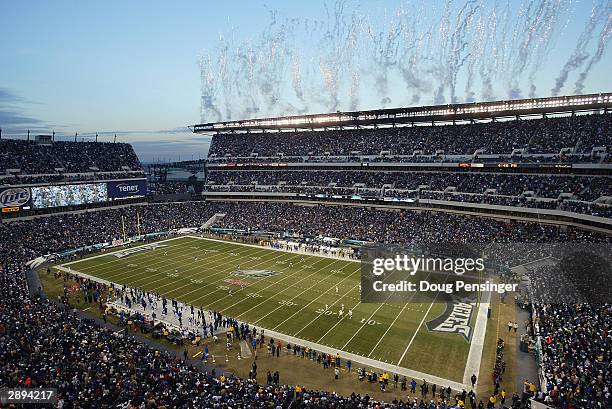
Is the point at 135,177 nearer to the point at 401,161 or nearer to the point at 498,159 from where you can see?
the point at 401,161

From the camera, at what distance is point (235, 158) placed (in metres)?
73.3

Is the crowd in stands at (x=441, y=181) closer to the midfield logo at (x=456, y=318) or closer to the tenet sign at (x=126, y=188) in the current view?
the tenet sign at (x=126, y=188)

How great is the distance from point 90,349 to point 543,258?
31334 millimetres

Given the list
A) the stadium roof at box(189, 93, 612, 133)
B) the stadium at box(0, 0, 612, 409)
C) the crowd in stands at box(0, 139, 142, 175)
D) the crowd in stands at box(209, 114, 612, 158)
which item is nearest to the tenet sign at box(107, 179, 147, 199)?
the stadium at box(0, 0, 612, 409)

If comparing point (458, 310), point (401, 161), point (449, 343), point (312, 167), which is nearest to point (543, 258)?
point (458, 310)

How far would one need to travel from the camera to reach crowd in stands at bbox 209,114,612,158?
44.6 meters

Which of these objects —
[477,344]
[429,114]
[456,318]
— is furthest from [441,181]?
[477,344]

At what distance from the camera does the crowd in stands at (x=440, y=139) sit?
146 ft

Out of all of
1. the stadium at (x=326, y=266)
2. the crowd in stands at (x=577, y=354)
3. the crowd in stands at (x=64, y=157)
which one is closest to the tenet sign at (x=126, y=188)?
the stadium at (x=326, y=266)

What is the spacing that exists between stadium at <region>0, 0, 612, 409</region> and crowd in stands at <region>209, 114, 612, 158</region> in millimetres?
300

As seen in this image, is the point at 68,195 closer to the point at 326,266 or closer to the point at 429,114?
the point at 326,266

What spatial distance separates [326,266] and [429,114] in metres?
29.1

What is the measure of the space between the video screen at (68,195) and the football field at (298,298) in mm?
13753

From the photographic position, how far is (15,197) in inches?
1964
